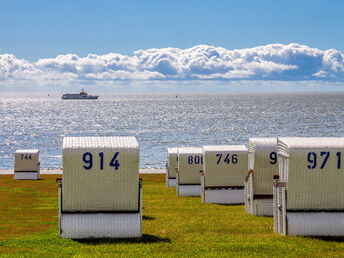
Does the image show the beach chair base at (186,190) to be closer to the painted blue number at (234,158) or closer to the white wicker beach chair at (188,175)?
the white wicker beach chair at (188,175)

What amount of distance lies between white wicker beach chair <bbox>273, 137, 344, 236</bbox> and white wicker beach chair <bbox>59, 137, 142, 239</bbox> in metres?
4.07

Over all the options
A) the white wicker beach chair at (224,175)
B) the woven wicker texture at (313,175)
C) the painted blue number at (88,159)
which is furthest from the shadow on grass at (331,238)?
the white wicker beach chair at (224,175)

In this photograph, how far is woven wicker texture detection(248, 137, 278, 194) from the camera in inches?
806

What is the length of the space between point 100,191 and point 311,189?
5795 mm

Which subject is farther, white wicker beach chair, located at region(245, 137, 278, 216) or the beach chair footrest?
the beach chair footrest

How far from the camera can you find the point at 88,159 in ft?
47.1

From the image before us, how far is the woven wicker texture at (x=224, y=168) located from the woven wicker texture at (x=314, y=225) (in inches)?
508

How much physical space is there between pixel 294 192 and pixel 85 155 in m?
5.79

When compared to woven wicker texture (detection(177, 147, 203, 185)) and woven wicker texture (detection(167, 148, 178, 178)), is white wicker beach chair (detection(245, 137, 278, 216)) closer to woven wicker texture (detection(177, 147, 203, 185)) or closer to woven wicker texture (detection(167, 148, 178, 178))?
woven wicker texture (detection(177, 147, 203, 185))

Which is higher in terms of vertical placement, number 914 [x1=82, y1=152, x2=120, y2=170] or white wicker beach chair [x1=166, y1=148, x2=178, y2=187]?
number 914 [x1=82, y1=152, x2=120, y2=170]

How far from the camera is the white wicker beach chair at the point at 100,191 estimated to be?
14.3 m

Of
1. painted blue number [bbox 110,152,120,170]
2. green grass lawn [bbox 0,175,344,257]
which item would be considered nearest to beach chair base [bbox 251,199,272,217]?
green grass lawn [bbox 0,175,344,257]

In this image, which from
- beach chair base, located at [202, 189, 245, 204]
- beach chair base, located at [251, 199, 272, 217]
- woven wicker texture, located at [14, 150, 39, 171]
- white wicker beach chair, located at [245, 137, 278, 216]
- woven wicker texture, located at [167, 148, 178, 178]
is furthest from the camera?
woven wicker texture, located at [14, 150, 39, 171]

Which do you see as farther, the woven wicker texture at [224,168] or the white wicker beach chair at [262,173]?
the woven wicker texture at [224,168]
